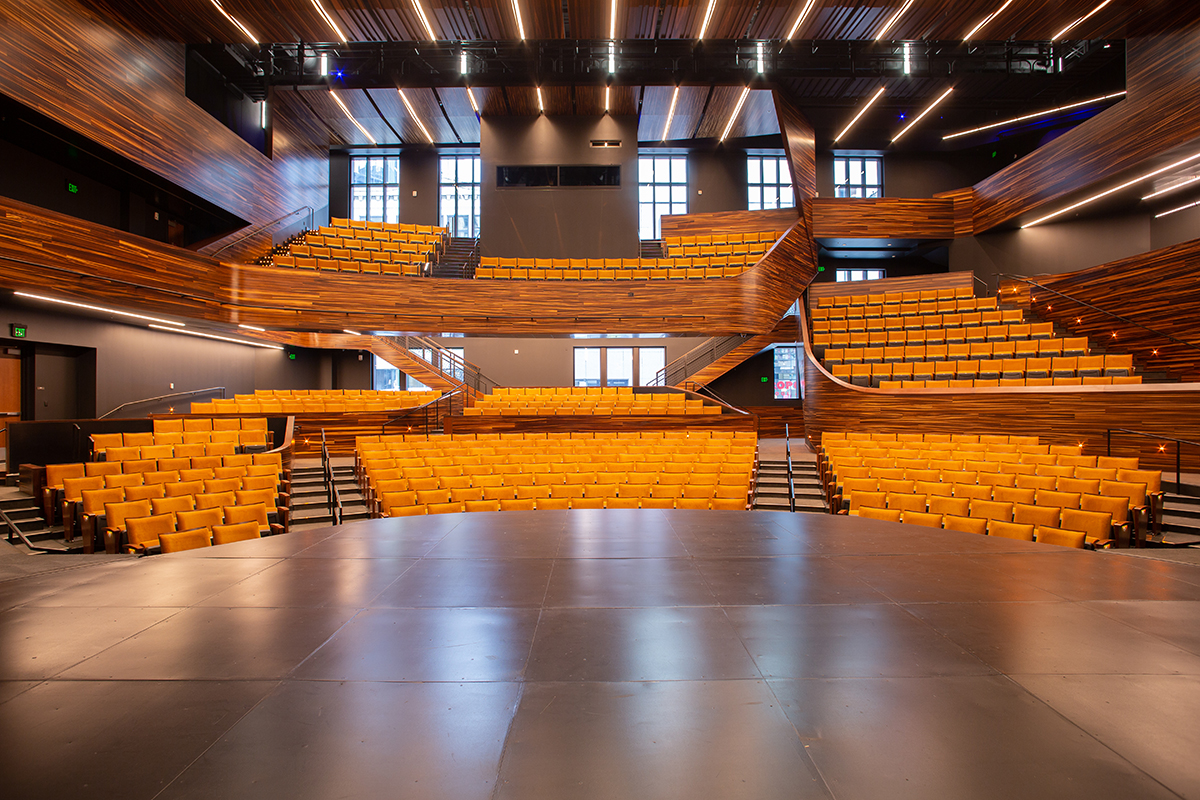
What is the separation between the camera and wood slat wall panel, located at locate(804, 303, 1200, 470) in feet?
21.5

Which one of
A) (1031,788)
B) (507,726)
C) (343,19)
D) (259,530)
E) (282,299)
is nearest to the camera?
(1031,788)

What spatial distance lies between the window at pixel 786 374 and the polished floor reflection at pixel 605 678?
11538mm

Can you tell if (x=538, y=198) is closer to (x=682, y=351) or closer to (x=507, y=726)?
(x=682, y=351)

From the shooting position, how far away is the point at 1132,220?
11398mm

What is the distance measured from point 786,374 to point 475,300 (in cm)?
823

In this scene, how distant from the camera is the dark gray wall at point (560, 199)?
14836mm

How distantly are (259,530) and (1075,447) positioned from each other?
8.84 meters

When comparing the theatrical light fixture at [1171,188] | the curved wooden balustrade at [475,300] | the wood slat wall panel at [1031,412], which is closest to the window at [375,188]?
the curved wooden balustrade at [475,300]

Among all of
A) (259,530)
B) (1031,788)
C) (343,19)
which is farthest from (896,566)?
(343,19)

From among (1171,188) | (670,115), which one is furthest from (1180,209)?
(670,115)

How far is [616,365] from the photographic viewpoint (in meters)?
15.3

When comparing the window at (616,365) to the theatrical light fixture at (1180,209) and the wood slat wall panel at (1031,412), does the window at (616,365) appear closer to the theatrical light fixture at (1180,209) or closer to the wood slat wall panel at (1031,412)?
the wood slat wall panel at (1031,412)

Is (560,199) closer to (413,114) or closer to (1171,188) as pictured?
(413,114)

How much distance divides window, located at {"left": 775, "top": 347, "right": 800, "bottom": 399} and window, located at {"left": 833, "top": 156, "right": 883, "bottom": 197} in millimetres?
5157
